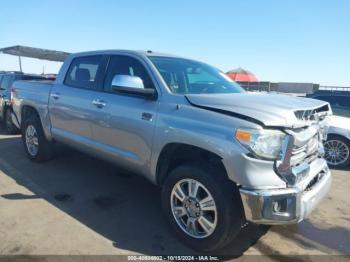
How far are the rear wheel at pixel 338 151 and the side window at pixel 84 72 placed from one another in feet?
16.2

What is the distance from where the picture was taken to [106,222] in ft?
12.7

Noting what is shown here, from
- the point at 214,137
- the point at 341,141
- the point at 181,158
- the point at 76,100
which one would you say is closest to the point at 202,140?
the point at 214,137

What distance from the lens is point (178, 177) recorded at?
3.38 metres

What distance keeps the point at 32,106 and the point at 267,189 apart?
456 centimetres

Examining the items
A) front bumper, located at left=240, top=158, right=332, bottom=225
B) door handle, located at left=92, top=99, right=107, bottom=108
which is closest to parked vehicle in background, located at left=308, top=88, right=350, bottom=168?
front bumper, located at left=240, top=158, right=332, bottom=225

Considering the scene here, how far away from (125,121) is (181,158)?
2.78 ft

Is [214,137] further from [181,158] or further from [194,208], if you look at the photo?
Answer: [194,208]

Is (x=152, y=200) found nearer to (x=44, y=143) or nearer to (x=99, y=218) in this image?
(x=99, y=218)

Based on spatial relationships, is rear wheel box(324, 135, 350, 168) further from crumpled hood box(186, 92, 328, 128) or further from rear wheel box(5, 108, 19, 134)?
rear wheel box(5, 108, 19, 134)

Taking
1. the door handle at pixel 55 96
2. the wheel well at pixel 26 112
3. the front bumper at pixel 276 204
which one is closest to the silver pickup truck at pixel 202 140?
the front bumper at pixel 276 204

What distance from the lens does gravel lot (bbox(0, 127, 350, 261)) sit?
132 inches

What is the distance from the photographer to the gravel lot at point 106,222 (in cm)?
336

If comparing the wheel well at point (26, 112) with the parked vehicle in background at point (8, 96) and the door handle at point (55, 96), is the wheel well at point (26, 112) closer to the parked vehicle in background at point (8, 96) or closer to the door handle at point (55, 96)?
the door handle at point (55, 96)

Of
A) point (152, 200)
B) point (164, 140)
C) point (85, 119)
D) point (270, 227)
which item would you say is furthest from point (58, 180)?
point (270, 227)
